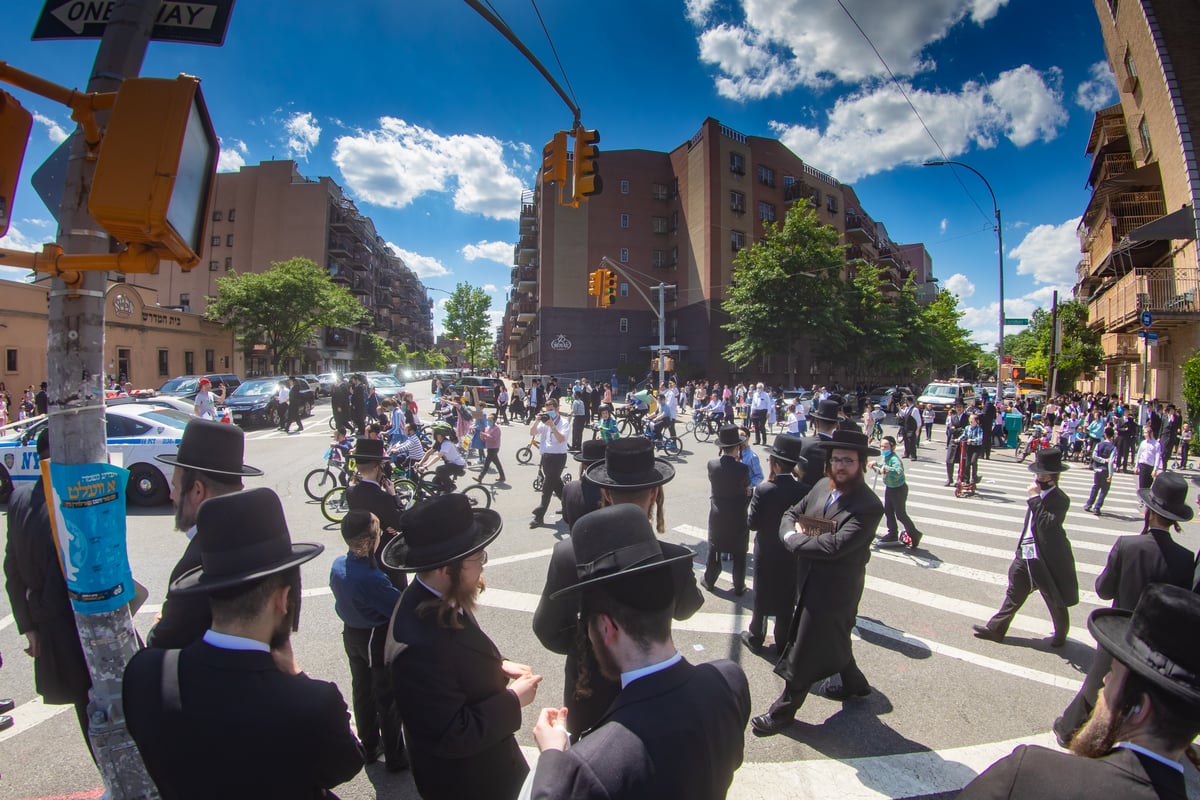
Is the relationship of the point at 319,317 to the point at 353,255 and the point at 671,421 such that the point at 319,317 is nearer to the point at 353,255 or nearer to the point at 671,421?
the point at 353,255

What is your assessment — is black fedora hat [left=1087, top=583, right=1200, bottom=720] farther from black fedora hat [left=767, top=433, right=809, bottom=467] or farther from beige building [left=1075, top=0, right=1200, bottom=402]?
beige building [left=1075, top=0, right=1200, bottom=402]

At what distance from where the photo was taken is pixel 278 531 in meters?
1.99

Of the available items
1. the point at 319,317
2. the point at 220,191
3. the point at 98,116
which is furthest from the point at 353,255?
the point at 98,116

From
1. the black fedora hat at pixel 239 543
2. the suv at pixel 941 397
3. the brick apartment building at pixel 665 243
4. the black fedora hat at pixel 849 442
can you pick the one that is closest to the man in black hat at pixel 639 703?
the black fedora hat at pixel 239 543

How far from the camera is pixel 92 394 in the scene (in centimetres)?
235

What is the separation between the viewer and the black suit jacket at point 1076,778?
136 cm

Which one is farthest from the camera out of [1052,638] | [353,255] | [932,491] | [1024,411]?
[353,255]

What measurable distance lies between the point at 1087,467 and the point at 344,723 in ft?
70.6

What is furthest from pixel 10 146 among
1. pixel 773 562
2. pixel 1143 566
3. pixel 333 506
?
pixel 333 506

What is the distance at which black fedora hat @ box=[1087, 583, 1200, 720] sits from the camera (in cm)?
144

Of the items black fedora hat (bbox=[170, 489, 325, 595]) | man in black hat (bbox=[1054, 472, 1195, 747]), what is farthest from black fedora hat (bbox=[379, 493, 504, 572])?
man in black hat (bbox=[1054, 472, 1195, 747])

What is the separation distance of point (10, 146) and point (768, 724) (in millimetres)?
5028

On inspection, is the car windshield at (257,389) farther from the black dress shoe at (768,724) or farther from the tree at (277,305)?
the black dress shoe at (768,724)

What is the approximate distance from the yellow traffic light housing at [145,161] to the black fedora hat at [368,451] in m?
3.12
